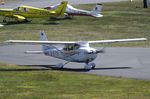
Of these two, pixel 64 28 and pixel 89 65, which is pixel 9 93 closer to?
pixel 89 65

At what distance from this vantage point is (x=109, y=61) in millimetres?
31984

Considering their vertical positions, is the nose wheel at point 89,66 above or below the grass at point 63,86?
below

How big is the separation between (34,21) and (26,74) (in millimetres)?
29535

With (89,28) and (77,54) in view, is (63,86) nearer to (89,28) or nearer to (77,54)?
(77,54)

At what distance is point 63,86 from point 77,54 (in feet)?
20.9

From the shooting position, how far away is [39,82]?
76.7 ft

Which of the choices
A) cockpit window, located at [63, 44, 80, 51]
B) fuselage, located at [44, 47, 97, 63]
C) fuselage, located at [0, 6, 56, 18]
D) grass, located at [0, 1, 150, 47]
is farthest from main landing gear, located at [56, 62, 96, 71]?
fuselage, located at [0, 6, 56, 18]

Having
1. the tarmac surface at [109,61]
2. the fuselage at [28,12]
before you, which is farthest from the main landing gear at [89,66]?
the fuselage at [28,12]

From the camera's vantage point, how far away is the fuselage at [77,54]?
28.1 metres

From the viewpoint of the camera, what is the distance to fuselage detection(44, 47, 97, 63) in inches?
1107

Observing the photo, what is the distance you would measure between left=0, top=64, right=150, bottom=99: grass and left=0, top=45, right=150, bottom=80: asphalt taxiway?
1.72 m

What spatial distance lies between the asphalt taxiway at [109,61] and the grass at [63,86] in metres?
1.72

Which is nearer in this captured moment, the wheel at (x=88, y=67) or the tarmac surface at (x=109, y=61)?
the tarmac surface at (x=109, y=61)

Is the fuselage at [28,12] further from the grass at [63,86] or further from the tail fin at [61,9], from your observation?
the grass at [63,86]
